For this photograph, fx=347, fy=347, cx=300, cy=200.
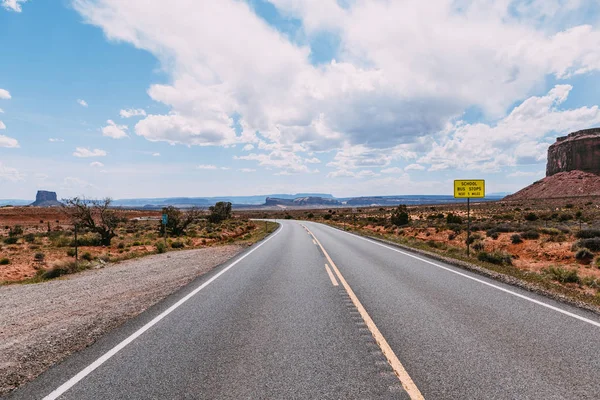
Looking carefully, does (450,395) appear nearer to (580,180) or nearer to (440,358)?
(440,358)

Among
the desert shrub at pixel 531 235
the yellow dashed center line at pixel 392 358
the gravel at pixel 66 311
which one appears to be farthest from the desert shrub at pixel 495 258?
the gravel at pixel 66 311

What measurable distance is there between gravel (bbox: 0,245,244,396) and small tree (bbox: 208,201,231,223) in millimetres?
52931

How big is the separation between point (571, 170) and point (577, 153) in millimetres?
6914

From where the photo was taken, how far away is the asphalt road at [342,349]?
11.8 ft

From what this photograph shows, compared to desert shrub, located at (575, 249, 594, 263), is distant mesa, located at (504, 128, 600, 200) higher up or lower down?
higher up

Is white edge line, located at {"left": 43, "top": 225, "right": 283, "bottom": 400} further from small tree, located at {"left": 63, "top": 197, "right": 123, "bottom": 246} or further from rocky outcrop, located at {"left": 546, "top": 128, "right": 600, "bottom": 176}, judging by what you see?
rocky outcrop, located at {"left": 546, "top": 128, "right": 600, "bottom": 176}

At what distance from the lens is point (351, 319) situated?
5906 mm

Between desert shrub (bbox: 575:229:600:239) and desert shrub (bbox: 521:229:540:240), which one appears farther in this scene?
desert shrub (bbox: 521:229:540:240)

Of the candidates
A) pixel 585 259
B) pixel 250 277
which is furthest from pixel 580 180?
pixel 250 277

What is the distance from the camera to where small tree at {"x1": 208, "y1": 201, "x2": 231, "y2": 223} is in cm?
6469

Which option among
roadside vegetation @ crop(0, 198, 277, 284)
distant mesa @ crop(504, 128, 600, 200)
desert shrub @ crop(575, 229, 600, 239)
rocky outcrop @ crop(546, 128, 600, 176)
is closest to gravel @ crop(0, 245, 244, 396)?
roadside vegetation @ crop(0, 198, 277, 284)

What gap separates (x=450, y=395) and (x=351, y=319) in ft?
8.43

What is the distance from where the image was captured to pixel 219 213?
66.9 meters

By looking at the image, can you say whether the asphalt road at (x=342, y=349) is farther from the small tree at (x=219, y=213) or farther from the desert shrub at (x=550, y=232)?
the small tree at (x=219, y=213)
